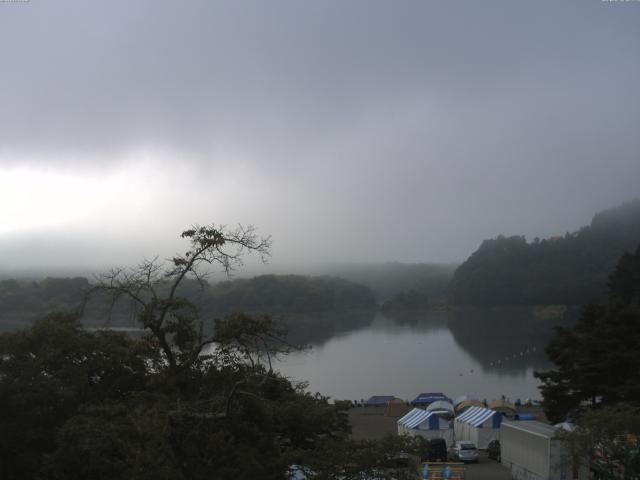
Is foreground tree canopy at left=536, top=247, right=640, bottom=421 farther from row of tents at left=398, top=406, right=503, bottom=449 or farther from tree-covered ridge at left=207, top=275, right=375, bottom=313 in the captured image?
tree-covered ridge at left=207, top=275, right=375, bottom=313

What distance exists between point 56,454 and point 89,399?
3.23 ft

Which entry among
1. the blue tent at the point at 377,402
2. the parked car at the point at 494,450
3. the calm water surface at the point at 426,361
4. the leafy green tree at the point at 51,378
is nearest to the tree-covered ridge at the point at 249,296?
the calm water surface at the point at 426,361

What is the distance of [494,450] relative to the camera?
10828 mm

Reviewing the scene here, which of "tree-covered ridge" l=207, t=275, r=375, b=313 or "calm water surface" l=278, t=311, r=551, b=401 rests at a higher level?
"tree-covered ridge" l=207, t=275, r=375, b=313

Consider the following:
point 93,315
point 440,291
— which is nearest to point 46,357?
point 93,315

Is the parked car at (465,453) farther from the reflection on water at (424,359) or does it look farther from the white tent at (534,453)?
the reflection on water at (424,359)

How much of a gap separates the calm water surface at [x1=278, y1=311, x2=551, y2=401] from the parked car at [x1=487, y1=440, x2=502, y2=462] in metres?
9.38

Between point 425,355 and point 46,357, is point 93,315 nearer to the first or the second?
point 425,355

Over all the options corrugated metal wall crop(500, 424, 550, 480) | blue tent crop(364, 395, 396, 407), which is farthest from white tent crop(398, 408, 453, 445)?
blue tent crop(364, 395, 396, 407)

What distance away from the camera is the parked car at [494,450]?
10.7m

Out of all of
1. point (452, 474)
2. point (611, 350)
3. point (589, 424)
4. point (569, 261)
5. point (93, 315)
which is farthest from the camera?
point (569, 261)

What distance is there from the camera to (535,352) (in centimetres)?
3231

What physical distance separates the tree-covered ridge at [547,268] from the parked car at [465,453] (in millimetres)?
53190

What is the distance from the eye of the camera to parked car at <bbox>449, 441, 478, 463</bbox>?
1048 centimetres
